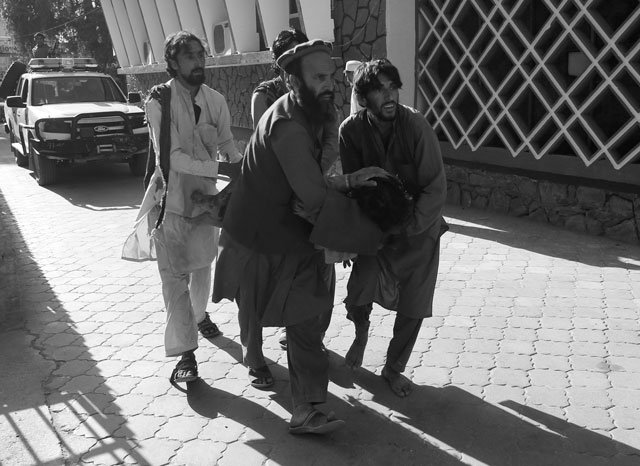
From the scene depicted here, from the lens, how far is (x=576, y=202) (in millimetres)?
6812

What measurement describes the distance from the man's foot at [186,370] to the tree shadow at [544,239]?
368 cm

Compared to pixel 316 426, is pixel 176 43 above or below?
above

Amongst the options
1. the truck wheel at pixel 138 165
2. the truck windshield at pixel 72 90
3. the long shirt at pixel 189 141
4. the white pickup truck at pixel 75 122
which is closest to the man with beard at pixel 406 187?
the long shirt at pixel 189 141

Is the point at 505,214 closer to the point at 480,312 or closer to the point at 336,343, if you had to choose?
the point at 480,312

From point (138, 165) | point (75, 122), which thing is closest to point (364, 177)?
point (75, 122)

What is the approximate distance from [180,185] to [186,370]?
1.03 m

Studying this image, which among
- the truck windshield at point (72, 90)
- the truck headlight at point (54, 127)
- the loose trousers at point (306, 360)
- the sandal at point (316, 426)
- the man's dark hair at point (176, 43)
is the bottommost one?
the sandal at point (316, 426)

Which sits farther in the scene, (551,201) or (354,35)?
(354,35)

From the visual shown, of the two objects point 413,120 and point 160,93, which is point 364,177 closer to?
point 413,120

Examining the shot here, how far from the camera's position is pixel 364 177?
297cm

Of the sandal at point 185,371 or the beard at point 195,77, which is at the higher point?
the beard at point 195,77

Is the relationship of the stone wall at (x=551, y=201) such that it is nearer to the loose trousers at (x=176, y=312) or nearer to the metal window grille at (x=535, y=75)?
the metal window grille at (x=535, y=75)

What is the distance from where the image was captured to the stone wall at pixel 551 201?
6395 millimetres

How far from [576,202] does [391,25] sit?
123 inches
